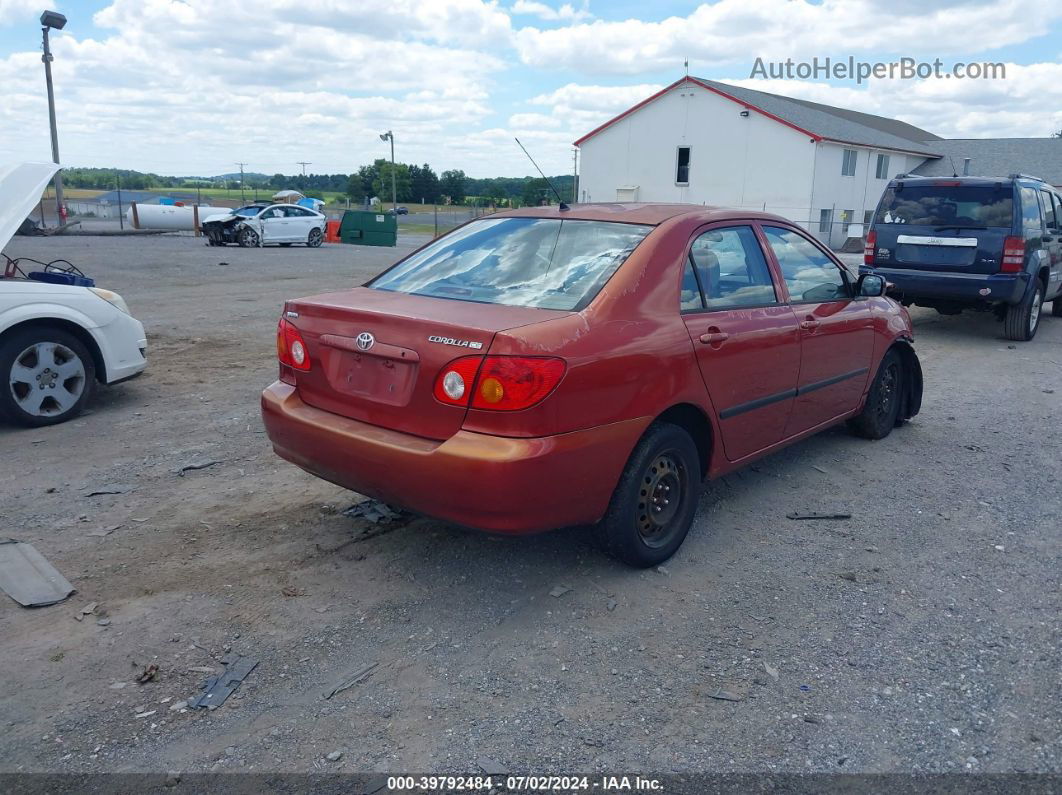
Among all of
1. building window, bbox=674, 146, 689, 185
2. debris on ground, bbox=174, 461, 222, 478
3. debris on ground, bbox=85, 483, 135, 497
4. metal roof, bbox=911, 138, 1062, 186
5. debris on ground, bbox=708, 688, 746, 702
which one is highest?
metal roof, bbox=911, 138, 1062, 186

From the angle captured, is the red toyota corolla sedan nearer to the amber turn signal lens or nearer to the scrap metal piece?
the amber turn signal lens

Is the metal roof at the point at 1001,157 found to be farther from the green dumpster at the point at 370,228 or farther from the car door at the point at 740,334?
the car door at the point at 740,334

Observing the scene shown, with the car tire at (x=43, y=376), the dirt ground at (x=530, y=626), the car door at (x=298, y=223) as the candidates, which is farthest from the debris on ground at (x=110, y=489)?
the car door at (x=298, y=223)

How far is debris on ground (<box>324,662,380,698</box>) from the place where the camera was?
2980 mm

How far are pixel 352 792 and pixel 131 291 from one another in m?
13.3

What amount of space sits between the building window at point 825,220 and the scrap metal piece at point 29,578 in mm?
39629

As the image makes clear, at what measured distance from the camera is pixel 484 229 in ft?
14.9

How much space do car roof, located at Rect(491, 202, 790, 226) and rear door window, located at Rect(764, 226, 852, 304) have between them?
25 centimetres

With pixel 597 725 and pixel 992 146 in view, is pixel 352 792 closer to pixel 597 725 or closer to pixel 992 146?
pixel 597 725

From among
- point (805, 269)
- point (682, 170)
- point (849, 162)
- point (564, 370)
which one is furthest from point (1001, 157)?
point (564, 370)

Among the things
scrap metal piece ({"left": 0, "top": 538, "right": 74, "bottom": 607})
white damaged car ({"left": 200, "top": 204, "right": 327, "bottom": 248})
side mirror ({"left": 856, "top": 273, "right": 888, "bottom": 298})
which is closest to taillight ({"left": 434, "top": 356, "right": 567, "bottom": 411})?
scrap metal piece ({"left": 0, "top": 538, "right": 74, "bottom": 607})

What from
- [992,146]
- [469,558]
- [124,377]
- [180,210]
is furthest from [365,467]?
[992,146]

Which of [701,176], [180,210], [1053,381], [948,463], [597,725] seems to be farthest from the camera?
[701,176]

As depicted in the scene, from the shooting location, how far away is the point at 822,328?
16.2ft
